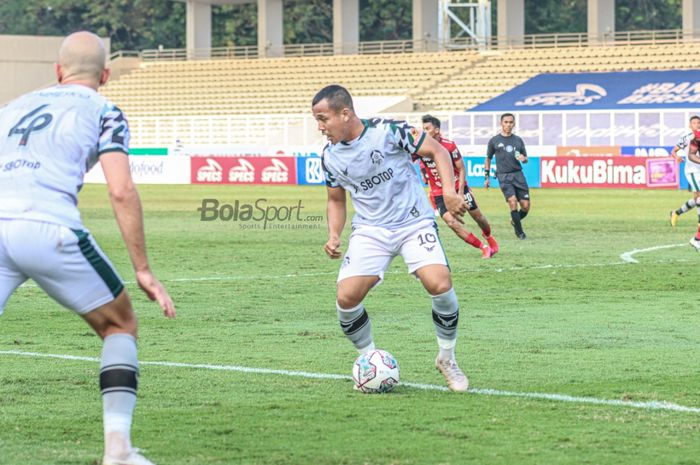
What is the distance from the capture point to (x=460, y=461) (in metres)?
6.71

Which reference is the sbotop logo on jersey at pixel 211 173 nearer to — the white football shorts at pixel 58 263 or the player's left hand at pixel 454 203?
the player's left hand at pixel 454 203

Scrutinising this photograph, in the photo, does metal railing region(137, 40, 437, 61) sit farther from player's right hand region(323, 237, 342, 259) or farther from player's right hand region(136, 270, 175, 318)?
player's right hand region(136, 270, 175, 318)

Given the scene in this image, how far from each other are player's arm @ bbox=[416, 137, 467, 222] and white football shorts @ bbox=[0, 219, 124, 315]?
3242mm

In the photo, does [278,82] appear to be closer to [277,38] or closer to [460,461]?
[277,38]

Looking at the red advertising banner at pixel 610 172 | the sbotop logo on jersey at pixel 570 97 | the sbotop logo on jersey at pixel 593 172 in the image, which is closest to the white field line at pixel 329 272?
the red advertising banner at pixel 610 172

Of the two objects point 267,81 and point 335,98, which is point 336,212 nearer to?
point 335,98

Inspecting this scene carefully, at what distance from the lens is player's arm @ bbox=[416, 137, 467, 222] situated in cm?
892

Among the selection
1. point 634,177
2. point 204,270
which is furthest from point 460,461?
point 634,177

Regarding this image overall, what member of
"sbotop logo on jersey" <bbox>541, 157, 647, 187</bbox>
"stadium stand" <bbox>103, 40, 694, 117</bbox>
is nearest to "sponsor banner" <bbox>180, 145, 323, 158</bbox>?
"stadium stand" <bbox>103, 40, 694, 117</bbox>

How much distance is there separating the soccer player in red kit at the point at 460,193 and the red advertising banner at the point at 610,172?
21.5 meters

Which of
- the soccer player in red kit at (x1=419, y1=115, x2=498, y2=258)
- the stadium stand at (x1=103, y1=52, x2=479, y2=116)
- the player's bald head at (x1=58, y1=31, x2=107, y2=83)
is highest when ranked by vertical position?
the stadium stand at (x1=103, y1=52, x2=479, y2=116)

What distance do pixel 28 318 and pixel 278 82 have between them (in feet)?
168

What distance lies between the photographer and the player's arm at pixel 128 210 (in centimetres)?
604

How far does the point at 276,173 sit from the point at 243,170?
1.51m
